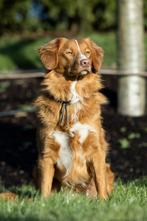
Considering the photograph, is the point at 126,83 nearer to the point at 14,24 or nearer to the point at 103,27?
the point at 103,27

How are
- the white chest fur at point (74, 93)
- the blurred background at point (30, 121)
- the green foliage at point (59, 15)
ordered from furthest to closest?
the green foliage at point (59, 15) → the blurred background at point (30, 121) → the white chest fur at point (74, 93)

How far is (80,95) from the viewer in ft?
22.8

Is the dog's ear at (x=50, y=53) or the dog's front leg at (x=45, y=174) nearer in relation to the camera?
the dog's front leg at (x=45, y=174)

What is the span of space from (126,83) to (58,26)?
1508cm

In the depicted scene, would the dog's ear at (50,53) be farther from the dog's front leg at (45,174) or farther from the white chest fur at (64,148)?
the dog's front leg at (45,174)

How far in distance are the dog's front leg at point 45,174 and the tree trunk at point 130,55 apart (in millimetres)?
4462

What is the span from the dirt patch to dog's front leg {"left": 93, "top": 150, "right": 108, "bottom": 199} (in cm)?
243

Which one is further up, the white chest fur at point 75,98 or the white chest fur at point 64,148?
the white chest fur at point 75,98

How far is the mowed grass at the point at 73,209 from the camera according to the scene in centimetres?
479

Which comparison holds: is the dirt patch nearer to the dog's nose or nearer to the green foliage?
the dog's nose

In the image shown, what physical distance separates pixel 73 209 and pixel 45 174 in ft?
5.57

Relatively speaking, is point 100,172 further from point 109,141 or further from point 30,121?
point 30,121

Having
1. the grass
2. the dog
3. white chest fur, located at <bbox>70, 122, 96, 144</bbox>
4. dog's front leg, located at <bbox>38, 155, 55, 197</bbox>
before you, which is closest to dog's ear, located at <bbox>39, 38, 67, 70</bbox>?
the dog

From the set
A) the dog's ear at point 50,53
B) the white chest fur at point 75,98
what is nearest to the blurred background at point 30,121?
the white chest fur at point 75,98
